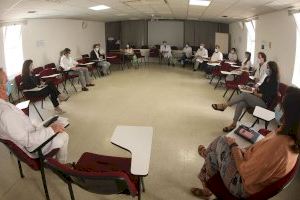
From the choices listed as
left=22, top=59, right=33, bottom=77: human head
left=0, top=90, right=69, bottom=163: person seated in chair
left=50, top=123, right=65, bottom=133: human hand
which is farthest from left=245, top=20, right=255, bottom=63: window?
left=0, top=90, right=69, bottom=163: person seated in chair

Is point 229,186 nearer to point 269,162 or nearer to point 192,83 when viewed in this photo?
point 269,162

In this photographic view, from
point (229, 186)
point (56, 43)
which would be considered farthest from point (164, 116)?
point (56, 43)

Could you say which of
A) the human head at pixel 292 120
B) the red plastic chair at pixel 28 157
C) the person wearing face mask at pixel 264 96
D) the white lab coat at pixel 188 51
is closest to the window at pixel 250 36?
the white lab coat at pixel 188 51

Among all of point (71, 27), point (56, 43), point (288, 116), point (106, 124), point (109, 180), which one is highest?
point (71, 27)

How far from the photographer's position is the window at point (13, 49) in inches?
281

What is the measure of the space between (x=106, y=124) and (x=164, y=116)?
4.26ft

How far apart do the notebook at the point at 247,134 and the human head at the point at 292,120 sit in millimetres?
535

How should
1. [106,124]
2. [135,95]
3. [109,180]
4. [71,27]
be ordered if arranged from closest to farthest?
[109,180]
[106,124]
[135,95]
[71,27]

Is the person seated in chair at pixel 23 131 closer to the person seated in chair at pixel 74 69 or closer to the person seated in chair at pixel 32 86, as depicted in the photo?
the person seated in chair at pixel 32 86

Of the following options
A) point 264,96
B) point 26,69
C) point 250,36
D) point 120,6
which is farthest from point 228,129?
point 250,36

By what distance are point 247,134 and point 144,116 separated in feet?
10.9

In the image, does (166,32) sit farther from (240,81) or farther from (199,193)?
(199,193)

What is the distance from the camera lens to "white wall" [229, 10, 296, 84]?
5582 mm

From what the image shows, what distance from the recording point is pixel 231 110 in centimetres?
609
